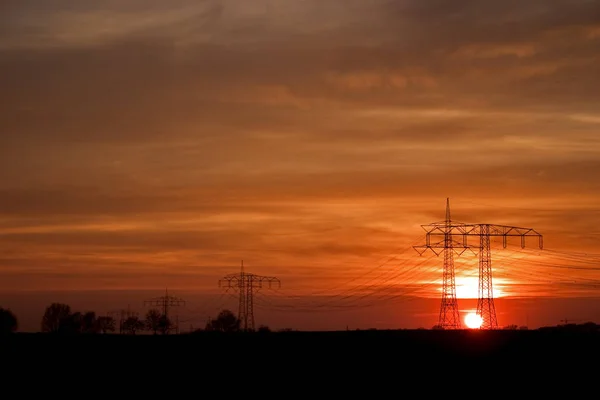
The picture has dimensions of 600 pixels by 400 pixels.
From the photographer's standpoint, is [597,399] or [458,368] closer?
[597,399]

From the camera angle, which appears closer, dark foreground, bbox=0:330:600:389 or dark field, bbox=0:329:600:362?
dark foreground, bbox=0:330:600:389

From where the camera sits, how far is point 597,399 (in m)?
48.8

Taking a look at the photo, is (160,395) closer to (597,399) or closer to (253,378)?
(253,378)

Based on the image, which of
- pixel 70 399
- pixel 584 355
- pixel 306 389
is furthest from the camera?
pixel 584 355

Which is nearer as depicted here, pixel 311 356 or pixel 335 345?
pixel 311 356

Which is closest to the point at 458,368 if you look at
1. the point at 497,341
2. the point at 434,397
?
the point at 434,397

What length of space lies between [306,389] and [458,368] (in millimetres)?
14225

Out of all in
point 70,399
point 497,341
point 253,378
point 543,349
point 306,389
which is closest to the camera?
point 70,399

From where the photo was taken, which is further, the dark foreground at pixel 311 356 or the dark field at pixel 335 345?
the dark field at pixel 335 345

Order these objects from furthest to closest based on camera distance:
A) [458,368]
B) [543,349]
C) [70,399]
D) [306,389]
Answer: [543,349]
[458,368]
[306,389]
[70,399]

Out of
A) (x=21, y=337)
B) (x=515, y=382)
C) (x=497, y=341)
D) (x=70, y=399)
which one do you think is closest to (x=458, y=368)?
(x=515, y=382)

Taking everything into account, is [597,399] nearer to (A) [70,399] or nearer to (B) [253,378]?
(B) [253,378]

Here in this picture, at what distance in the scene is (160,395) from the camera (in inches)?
1953

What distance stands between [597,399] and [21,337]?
4869cm
